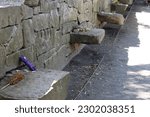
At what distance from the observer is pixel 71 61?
22.4 feet

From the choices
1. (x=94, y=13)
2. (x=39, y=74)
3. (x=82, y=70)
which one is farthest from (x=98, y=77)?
(x=94, y=13)

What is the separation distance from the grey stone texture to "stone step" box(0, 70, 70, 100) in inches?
12.9

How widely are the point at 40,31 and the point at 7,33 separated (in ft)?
3.56

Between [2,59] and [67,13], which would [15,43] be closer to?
[2,59]

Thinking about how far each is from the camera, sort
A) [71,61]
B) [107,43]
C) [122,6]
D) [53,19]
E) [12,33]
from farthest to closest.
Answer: [122,6] < [107,43] < [71,61] < [53,19] < [12,33]

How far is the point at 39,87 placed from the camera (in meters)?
3.60

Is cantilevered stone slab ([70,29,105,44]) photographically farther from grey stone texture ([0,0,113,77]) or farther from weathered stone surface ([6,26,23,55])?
weathered stone surface ([6,26,23,55])

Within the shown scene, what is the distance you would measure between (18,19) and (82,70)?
7.86ft

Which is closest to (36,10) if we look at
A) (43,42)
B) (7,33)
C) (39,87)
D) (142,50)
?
(43,42)

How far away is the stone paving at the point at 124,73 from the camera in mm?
5215

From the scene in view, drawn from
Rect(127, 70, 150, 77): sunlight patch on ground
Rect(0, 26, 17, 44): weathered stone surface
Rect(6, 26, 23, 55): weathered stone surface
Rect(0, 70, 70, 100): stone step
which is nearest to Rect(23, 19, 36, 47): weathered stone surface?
Rect(6, 26, 23, 55): weathered stone surface

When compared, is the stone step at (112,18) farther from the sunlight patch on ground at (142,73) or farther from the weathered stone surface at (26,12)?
the weathered stone surface at (26,12)

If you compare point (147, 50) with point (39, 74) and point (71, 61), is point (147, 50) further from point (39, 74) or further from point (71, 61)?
point (39, 74)

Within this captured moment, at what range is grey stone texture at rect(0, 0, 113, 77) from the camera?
3992mm
